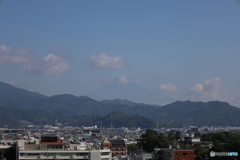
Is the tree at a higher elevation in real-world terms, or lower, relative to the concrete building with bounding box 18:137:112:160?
higher

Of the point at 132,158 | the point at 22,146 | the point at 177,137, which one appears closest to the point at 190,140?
the point at 177,137

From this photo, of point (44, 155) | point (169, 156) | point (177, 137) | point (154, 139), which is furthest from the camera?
point (177, 137)

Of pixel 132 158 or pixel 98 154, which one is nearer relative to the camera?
pixel 98 154

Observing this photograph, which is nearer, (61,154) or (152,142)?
(61,154)

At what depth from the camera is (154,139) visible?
75250 millimetres

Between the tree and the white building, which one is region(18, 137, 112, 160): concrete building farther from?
the tree

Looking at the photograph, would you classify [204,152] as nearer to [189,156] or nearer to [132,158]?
[189,156]

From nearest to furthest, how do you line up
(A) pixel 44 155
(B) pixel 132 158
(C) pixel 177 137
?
(A) pixel 44 155 → (B) pixel 132 158 → (C) pixel 177 137

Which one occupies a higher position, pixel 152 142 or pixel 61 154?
pixel 152 142

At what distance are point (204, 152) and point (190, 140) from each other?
3189 centimetres

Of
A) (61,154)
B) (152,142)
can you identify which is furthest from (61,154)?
(152,142)

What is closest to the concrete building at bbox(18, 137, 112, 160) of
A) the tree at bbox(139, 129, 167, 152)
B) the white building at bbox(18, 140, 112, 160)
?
the white building at bbox(18, 140, 112, 160)

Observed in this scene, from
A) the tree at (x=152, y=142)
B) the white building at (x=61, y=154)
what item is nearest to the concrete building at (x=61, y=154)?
the white building at (x=61, y=154)

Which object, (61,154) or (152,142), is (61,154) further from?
(152,142)
